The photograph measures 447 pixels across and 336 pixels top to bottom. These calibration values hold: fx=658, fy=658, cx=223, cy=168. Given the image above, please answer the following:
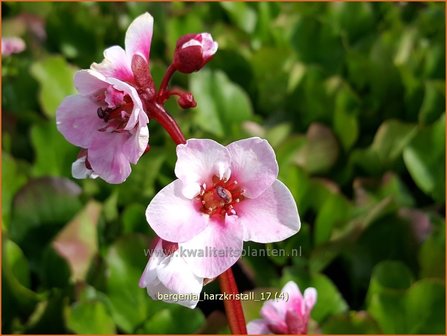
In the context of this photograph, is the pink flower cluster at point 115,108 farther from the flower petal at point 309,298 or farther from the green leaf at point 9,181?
the green leaf at point 9,181

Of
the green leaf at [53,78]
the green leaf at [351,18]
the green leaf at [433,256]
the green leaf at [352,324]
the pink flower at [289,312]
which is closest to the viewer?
the pink flower at [289,312]

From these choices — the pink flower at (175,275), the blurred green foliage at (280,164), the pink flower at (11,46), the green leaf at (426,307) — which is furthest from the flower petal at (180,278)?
the pink flower at (11,46)

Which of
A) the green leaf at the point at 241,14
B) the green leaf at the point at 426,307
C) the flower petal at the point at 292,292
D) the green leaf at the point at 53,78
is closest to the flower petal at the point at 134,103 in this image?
the flower petal at the point at 292,292

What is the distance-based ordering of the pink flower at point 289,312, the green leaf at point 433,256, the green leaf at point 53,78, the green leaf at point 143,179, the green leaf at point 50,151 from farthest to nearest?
the green leaf at point 53,78 → the green leaf at point 50,151 → the green leaf at point 143,179 → the green leaf at point 433,256 → the pink flower at point 289,312

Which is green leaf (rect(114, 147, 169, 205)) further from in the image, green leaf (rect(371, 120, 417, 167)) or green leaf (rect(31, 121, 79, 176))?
green leaf (rect(371, 120, 417, 167))

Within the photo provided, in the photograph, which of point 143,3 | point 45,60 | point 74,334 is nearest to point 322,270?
point 74,334

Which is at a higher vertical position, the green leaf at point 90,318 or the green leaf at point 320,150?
the green leaf at point 320,150

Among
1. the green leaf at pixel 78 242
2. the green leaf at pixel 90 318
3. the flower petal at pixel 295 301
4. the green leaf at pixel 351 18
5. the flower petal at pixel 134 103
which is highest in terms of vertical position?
the flower petal at pixel 134 103

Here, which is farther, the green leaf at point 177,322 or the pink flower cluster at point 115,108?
the green leaf at point 177,322
